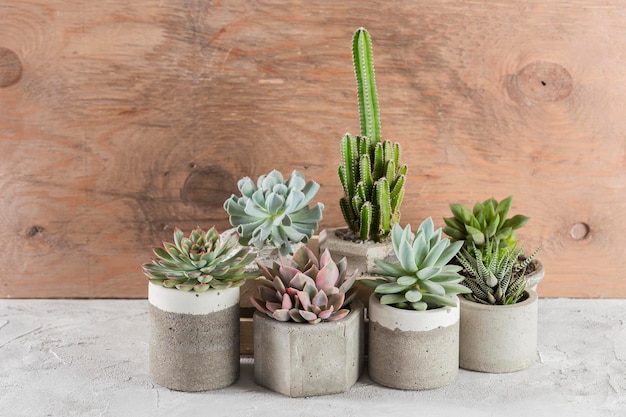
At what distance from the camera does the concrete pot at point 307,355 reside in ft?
2.76

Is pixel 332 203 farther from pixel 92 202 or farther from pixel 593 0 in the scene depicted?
pixel 593 0

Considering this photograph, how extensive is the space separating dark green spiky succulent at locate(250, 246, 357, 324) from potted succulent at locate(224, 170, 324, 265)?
66 millimetres

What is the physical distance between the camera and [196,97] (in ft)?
3.79

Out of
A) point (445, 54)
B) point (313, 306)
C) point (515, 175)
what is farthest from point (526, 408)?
point (445, 54)

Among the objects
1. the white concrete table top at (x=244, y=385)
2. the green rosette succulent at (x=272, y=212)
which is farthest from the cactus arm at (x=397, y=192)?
the white concrete table top at (x=244, y=385)

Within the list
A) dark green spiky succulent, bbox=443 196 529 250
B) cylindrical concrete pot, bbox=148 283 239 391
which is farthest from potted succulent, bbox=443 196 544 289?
cylindrical concrete pot, bbox=148 283 239 391

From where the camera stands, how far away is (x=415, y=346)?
861 mm

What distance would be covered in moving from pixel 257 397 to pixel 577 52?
713 mm

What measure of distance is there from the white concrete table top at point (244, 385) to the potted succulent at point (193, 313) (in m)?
0.02

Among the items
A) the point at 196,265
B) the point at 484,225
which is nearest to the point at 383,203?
the point at 484,225

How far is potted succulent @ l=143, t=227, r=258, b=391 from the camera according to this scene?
85 cm

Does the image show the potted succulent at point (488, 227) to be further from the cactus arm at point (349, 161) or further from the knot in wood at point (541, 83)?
the knot in wood at point (541, 83)

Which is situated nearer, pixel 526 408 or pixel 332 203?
pixel 526 408

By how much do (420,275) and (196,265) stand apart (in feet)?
0.83
